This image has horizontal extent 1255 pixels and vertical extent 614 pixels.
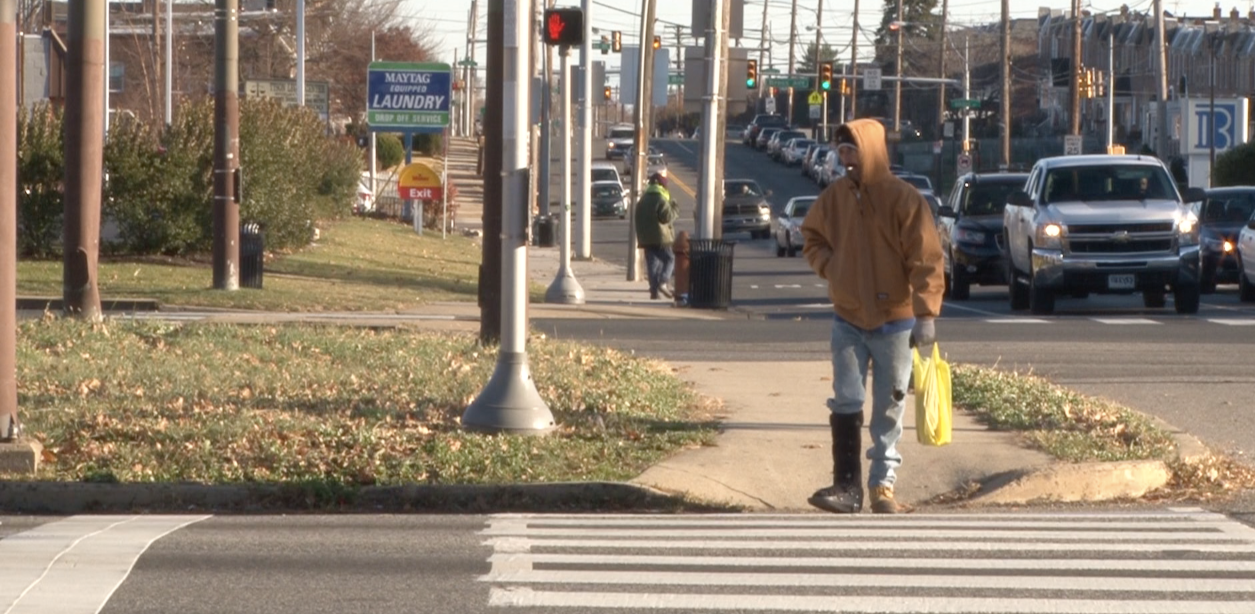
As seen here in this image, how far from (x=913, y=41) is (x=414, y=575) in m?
110

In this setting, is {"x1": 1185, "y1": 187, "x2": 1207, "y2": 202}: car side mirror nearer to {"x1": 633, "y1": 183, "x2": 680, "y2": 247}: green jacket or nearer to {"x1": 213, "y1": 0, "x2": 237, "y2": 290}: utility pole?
{"x1": 633, "y1": 183, "x2": 680, "y2": 247}: green jacket

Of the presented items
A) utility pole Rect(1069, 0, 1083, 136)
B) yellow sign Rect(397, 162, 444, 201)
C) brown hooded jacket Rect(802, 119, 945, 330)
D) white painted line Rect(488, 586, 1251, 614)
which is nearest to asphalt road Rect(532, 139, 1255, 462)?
brown hooded jacket Rect(802, 119, 945, 330)

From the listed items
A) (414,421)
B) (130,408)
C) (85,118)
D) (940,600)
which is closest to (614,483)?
(414,421)

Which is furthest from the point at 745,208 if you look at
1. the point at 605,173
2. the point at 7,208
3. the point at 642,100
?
the point at 7,208

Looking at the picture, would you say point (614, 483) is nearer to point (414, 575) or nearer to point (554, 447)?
point (554, 447)

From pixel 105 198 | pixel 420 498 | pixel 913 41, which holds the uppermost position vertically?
pixel 913 41

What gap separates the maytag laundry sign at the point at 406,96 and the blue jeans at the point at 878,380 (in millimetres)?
23997

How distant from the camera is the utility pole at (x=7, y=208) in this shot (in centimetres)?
932

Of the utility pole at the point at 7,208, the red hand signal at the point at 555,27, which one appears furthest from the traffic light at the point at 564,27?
the utility pole at the point at 7,208

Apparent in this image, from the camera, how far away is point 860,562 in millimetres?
6984

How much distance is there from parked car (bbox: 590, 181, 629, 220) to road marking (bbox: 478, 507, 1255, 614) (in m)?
51.9

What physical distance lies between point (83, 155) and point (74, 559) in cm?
984

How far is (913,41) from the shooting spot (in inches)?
4466

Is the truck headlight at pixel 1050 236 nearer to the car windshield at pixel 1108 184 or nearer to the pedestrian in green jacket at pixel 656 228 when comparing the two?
the car windshield at pixel 1108 184
